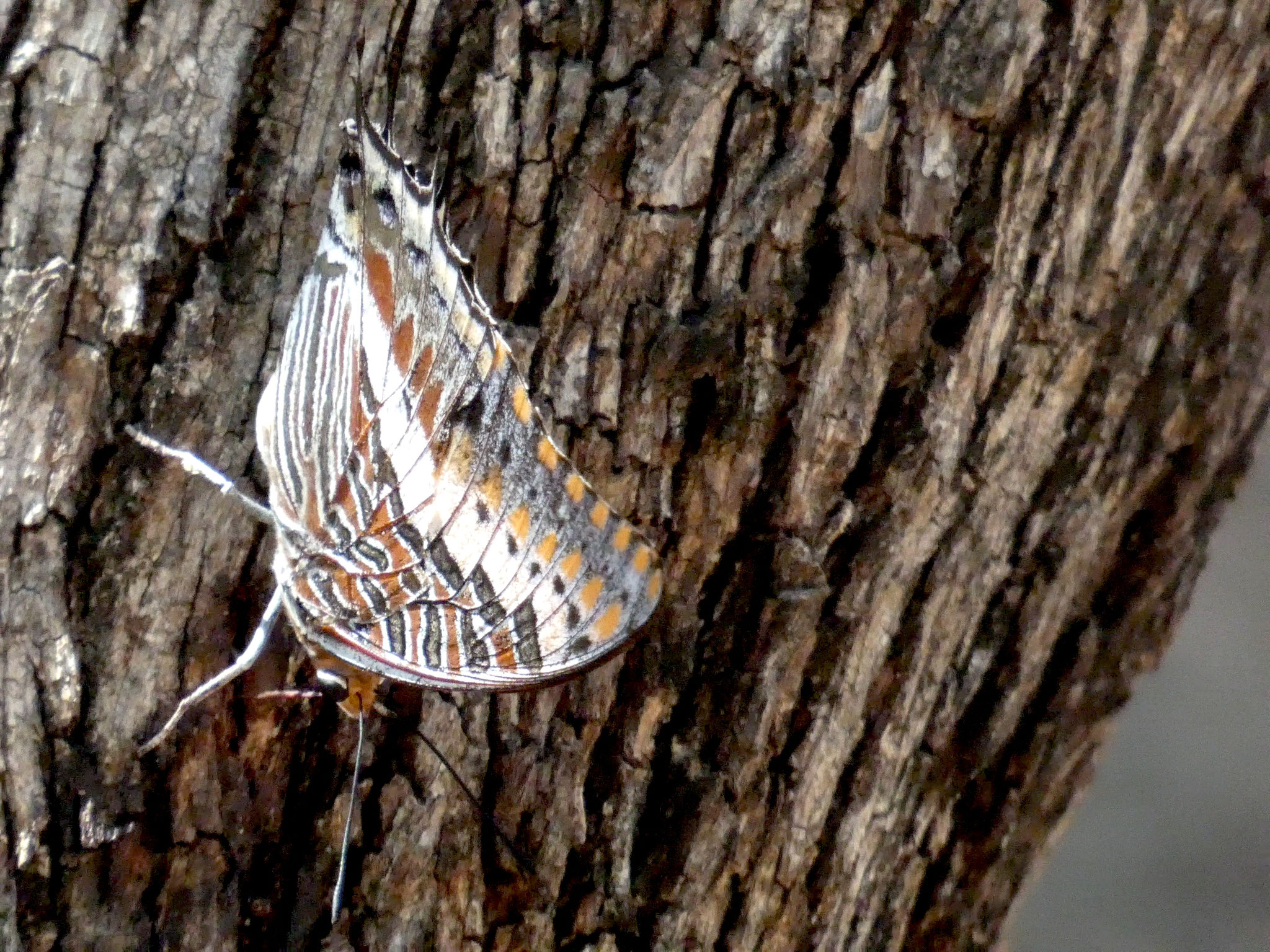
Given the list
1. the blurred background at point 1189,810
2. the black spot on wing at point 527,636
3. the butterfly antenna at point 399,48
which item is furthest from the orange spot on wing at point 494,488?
the blurred background at point 1189,810

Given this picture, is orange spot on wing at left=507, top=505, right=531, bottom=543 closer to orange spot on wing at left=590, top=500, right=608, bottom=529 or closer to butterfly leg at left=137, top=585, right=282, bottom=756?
orange spot on wing at left=590, top=500, right=608, bottom=529

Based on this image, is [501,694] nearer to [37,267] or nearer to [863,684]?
[863,684]

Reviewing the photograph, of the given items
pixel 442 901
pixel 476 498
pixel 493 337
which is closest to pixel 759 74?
pixel 493 337

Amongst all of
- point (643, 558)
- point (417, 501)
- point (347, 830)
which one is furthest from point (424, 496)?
point (347, 830)

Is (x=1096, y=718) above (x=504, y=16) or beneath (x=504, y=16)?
beneath

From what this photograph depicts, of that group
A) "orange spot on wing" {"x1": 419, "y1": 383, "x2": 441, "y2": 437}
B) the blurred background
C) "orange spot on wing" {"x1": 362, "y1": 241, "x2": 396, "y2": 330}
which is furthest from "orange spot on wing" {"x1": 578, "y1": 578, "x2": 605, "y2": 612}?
the blurred background

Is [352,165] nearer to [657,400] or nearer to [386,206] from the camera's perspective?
[386,206]
